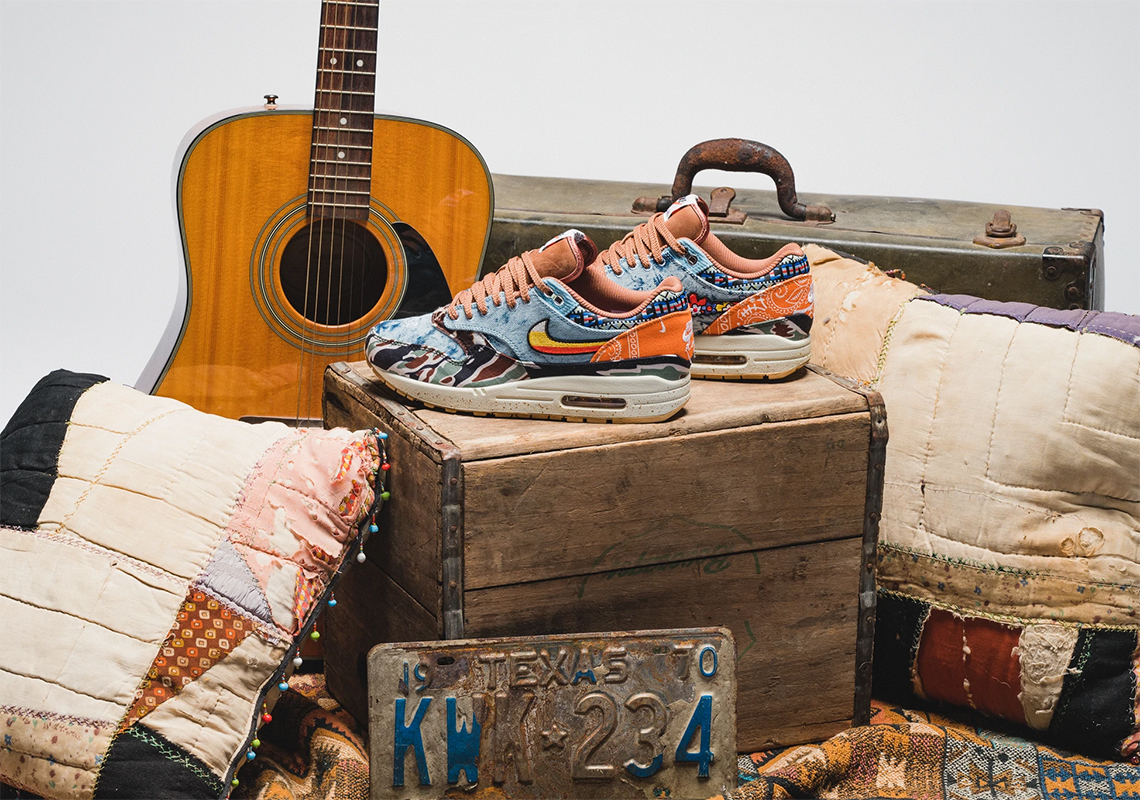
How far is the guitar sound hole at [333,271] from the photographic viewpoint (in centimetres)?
194

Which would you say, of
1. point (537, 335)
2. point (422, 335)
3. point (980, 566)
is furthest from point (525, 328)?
point (980, 566)

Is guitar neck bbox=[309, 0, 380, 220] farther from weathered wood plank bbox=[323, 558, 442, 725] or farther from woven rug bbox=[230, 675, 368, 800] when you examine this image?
woven rug bbox=[230, 675, 368, 800]

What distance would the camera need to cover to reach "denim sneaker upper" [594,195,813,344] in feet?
5.52

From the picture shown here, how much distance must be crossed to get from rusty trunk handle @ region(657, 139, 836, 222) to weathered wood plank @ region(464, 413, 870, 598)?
64cm

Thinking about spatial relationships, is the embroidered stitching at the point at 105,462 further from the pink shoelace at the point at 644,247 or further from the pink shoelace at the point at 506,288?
the pink shoelace at the point at 644,247

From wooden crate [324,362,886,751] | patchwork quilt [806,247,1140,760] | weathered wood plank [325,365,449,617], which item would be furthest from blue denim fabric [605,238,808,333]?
weathered wood plank [325,365,449,617]

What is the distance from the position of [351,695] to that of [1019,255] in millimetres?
1187

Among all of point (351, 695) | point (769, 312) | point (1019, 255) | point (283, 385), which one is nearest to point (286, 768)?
Result: point (351, 695)

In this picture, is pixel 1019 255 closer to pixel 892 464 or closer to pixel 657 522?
pixel 892 464

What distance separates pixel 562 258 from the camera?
1.61m

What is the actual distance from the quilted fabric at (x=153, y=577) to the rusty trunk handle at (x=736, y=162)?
2.76 feet

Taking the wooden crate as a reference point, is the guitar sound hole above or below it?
above

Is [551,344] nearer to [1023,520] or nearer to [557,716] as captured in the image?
[557,716]

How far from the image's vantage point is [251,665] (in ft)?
4.83
